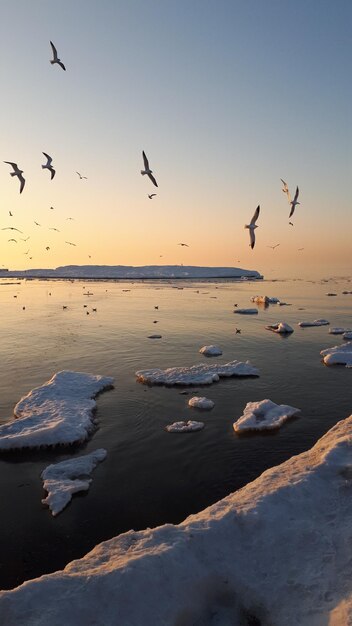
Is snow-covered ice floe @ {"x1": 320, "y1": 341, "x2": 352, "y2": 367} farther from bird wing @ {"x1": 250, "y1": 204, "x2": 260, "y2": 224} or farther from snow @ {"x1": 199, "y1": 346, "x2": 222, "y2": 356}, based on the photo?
bird wing @ {"x1": 250, "y1": 204, "x2": 260, "y2": 224}

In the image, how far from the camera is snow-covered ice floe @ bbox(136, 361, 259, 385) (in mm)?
20423

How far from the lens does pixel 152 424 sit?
50.2 feet

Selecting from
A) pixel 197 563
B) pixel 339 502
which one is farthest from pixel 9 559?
pixel 339 502

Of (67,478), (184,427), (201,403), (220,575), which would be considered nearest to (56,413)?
(67,478)

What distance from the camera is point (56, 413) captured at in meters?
15.6

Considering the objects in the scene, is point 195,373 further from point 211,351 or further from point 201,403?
point 211,351

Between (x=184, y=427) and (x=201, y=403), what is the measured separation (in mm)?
2485

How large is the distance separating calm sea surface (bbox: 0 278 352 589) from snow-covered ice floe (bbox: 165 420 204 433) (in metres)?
0.29

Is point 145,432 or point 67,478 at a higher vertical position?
point 145,432

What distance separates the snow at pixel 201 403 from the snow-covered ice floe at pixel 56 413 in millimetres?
4476

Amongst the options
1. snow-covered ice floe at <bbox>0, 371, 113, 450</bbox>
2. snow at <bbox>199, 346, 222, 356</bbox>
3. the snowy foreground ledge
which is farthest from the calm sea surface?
the snowy foreground ledge

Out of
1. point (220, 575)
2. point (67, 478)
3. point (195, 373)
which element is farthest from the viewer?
point (195, 373)

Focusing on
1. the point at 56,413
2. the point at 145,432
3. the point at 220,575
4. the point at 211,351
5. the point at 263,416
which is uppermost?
the point at 211,351

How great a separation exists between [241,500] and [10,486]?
22.4 feet
